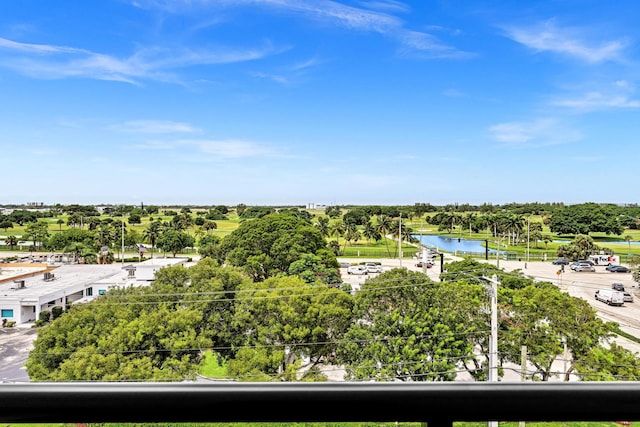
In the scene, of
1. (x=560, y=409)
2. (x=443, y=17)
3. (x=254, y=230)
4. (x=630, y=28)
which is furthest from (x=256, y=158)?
(x=560, y=409)

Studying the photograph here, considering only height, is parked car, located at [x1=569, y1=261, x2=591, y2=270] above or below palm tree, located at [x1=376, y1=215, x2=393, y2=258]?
below

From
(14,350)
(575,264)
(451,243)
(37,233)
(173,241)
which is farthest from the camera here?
(451,243)

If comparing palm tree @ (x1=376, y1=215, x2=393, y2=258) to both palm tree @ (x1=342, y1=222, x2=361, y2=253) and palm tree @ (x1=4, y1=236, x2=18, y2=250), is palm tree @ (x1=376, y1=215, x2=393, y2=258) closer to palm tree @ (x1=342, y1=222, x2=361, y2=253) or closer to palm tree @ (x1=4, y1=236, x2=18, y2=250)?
palm tree @ (x1=342, y1=222, x2=361, y2=253)

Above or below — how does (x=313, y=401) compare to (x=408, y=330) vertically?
above

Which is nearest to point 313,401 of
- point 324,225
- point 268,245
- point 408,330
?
point 408,330

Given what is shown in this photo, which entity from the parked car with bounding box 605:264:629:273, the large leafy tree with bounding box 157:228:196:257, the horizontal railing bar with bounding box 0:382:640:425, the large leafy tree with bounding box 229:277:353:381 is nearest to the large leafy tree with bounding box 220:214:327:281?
the large leafy tree with bounding box 229:277:353:381

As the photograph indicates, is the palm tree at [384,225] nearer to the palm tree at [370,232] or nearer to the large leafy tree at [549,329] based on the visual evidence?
the palm tree at [370,232]

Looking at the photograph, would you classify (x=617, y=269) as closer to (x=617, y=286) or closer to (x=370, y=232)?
(x=617, y=286)
